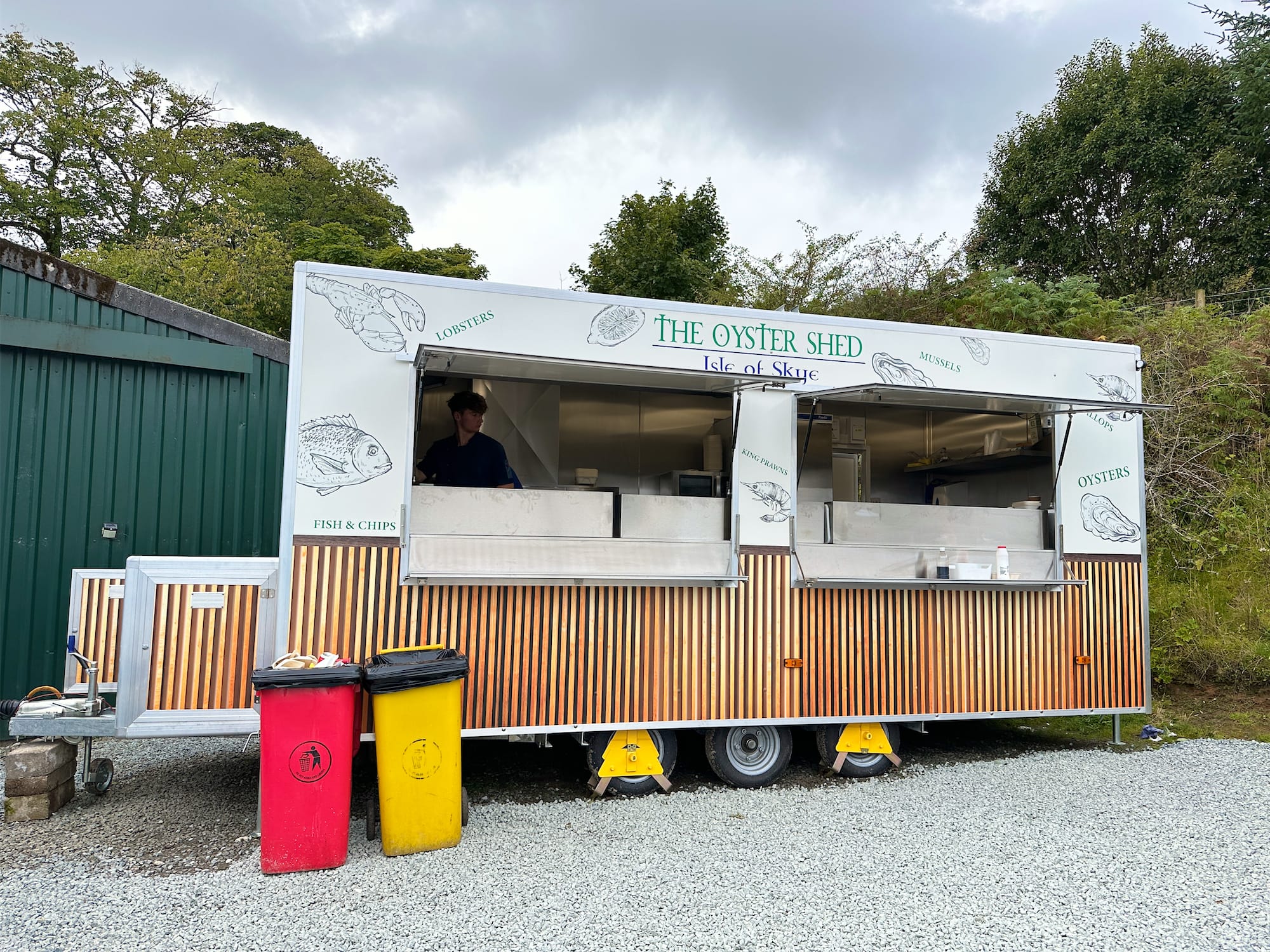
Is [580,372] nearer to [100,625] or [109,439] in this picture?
[100,625]

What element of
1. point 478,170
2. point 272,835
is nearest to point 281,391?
point 272,835

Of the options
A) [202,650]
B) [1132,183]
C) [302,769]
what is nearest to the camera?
[302,769]

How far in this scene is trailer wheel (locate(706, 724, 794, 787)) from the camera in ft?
15.4

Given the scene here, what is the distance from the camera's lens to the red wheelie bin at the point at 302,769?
3.36m

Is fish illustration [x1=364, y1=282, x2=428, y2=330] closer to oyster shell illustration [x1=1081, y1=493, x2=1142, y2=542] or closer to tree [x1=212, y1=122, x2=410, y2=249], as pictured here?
oyster shell illustration [x1=1081, y1=493, x2=1142, y2=542]

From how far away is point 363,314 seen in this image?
13.8ft

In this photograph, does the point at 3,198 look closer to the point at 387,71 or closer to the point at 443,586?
the point at 387,71

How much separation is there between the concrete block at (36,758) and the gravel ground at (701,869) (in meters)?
0.24

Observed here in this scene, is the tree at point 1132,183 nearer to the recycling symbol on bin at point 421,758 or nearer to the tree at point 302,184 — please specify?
the recycling symbol on bin at point 421,758

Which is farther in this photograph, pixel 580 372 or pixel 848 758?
pixel 848 758

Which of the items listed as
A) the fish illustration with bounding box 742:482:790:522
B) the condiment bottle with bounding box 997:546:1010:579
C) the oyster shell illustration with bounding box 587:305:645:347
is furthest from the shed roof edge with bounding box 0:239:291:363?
the condiment bottle with bounding box 997:546:1010:579

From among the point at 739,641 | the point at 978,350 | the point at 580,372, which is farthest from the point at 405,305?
the point at 978,350

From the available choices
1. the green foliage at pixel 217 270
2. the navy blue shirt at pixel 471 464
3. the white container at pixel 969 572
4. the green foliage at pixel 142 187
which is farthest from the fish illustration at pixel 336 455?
the green foliage at pixel 142 187

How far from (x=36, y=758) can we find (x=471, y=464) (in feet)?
8.43
